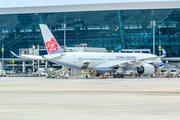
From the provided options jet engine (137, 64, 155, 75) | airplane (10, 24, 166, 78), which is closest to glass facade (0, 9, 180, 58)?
airplane (10, 24, 166, 78)

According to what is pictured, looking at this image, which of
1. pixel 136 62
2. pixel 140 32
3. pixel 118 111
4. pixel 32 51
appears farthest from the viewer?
pixel 140 32

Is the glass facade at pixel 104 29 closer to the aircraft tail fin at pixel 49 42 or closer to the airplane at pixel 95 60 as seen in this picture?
the airplane at pixel 95 60

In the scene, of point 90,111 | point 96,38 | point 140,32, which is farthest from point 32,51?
point 90,111

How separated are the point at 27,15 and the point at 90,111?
3192 inches

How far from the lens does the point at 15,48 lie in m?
90.4

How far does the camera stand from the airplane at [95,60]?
44.0 metres

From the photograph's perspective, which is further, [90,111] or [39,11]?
[39,11]

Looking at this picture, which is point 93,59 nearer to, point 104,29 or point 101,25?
point 104,29

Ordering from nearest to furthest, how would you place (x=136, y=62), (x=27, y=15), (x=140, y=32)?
(x=136, y=62) → (x=140, y=32) → (x=27, y=15)

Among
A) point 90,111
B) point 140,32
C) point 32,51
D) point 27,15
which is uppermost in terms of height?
point 27,15

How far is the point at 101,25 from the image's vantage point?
86.2m

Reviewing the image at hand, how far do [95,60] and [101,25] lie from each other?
41.0 m

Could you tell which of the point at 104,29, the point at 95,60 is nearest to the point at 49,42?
the point at 95,60

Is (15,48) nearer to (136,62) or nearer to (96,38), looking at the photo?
(96,38)
